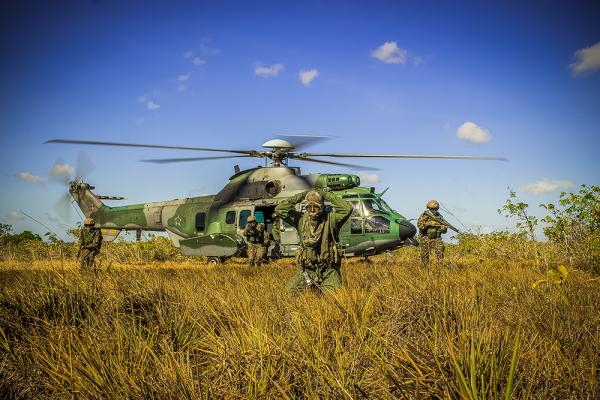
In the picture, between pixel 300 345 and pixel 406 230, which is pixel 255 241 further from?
pixel 300 345

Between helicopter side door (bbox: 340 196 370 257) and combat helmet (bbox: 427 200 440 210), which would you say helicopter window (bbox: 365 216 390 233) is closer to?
helicopter side door (bbox: 340 196 370 257)

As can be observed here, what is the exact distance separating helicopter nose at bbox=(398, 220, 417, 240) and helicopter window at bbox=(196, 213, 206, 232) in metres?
5.87

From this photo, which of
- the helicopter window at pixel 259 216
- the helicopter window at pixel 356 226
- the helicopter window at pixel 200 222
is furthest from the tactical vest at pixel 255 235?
the helicopter window at pixel 200 222

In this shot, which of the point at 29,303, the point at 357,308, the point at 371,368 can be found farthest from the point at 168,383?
the point at 29,303

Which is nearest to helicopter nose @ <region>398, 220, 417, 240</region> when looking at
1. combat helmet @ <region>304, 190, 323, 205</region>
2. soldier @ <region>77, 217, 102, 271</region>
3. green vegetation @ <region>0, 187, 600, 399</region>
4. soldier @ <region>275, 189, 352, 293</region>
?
soldier @ <region>275, 189, 352, 293</region>

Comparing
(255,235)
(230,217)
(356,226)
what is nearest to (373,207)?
(356,226)

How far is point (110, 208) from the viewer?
15.3 m

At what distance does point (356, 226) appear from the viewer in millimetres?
10391

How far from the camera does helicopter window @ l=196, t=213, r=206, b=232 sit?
12.8 metres

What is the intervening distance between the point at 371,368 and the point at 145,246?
1700cm

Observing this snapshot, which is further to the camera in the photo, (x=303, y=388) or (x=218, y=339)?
(x=218, y=339)

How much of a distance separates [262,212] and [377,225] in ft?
10.7

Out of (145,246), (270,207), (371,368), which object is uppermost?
(270,207)

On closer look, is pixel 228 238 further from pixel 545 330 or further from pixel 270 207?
pixel 545 330
